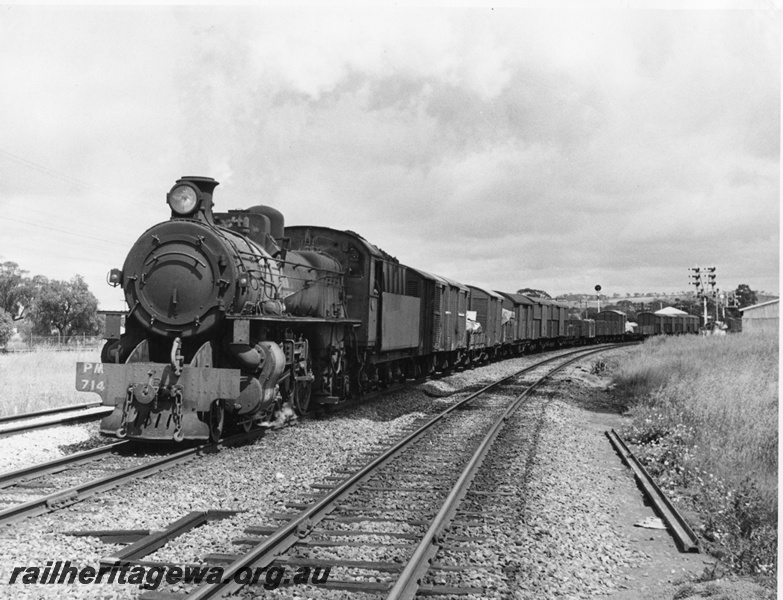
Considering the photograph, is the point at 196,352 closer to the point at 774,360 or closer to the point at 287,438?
the point at 287,438

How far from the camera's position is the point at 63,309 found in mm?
48250

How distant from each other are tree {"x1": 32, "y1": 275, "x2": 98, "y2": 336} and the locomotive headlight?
4244 cm

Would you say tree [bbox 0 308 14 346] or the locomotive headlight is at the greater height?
the locomotive headlight

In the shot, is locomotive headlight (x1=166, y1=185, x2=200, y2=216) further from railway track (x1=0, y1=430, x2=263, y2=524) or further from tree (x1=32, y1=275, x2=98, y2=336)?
tree (x1=32, y1=275, x2=98, y2=336)

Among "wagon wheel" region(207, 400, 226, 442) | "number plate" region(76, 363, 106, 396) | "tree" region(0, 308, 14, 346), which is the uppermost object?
"tree" region(0, 308, 14, 346)

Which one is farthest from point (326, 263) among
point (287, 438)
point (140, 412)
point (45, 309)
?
point (45, 309)

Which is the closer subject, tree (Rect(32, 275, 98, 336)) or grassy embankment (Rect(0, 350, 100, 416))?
grassy embankment (Rect(0, 350, 100, 416))

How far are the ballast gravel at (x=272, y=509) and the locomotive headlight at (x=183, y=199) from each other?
3.68m

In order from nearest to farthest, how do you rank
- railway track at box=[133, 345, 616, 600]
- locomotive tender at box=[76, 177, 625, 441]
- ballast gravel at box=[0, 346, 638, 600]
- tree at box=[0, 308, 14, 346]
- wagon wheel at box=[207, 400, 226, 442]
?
1. railway track at box=[133, 345, 616, 600]
2. ballast gravel at box=[0, 346, 638, 600]
3. locomotive tender at box=[76, 177, 625, 441]
4. wagon wheel at box=[207, 400, 226, 442]
5. tree at box=[0, 308, 14, 346]

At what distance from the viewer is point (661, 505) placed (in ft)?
25.3

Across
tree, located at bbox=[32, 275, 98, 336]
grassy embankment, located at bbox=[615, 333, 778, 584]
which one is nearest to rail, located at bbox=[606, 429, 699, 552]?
grassy embankment, located at bbox=[615, 333, 778, 584]

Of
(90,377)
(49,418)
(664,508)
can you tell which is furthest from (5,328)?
(664,508)

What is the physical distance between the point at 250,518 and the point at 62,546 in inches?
65.6

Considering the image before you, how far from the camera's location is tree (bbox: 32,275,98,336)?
1902 inches
